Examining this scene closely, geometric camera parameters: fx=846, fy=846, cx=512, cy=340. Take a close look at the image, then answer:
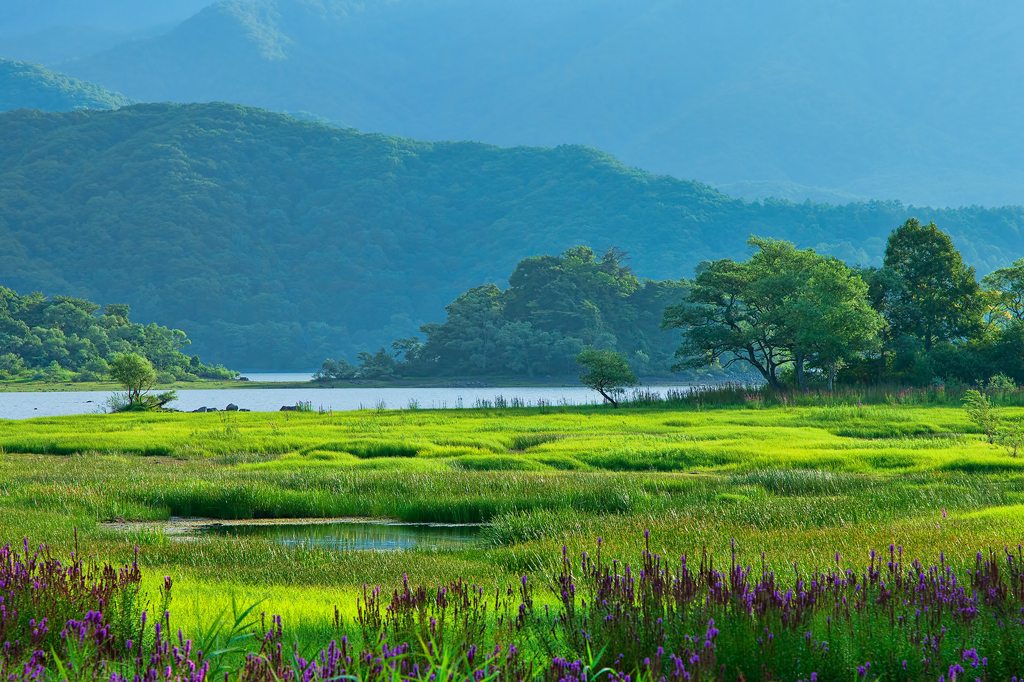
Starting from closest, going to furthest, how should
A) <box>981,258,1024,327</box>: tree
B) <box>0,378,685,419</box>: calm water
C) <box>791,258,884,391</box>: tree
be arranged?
<box>791,258,884,391</box>: tree < <box>981,258,1024,327</box>: tree < <box>0,378,685,419</box>: calm water

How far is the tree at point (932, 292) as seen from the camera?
4869cm

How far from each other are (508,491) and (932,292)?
39947 mm

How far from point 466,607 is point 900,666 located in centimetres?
299

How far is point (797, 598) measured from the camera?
→ 5953mm

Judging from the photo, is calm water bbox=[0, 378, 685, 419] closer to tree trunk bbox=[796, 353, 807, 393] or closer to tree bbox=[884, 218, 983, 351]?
tree trunk bbox=[796, 353, 807, 393]

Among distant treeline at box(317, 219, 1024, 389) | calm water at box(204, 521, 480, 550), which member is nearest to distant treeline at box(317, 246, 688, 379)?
distant treeline at box(317, 219, 1024, 389)

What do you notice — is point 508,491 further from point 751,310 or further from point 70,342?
point 70,342

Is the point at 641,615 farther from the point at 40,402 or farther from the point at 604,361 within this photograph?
the point at 40,402

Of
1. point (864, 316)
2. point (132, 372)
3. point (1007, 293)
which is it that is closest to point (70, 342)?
point (132, 372)

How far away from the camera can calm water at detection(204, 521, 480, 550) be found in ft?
45.3

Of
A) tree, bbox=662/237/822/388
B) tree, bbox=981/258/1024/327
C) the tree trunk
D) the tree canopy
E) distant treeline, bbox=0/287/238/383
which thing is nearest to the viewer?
the tree canopy

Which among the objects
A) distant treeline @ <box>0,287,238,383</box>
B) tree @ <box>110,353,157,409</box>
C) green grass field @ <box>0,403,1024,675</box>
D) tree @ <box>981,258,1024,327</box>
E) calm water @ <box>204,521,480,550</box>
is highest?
distant treeline @ <box>0,287,238,383</box>

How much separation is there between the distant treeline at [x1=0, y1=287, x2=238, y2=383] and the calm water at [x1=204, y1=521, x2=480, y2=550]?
306 feet

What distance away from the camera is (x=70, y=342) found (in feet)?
338
